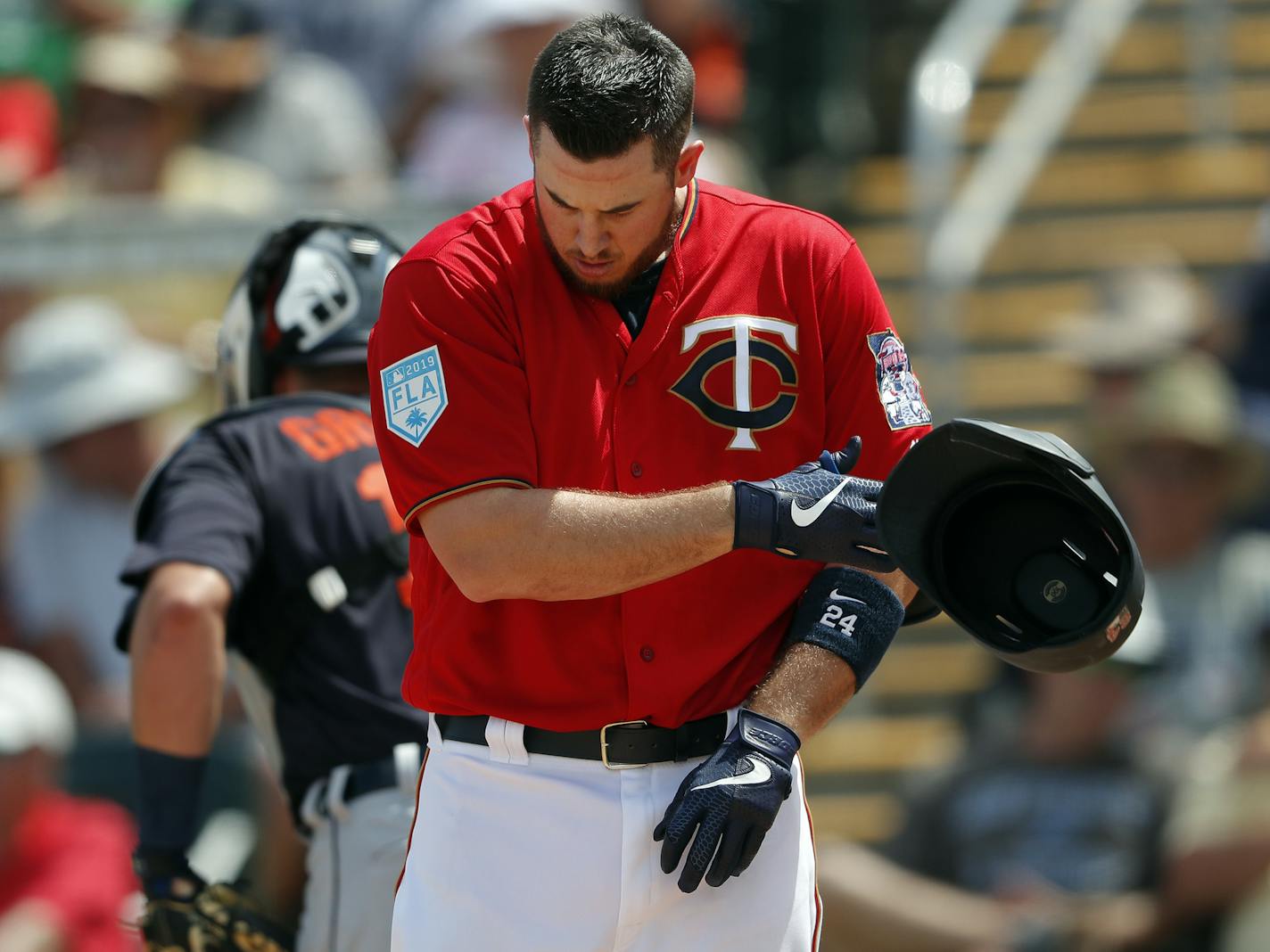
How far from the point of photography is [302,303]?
442 cm

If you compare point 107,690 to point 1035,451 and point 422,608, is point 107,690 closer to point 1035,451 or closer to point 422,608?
point 422,608

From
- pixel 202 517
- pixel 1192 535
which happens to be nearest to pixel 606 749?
pixel 202 517

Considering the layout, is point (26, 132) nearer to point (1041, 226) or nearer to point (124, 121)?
point (124, 121)

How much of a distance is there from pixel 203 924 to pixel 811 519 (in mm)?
1605

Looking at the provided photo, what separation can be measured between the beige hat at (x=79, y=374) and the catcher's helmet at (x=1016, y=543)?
185 inches

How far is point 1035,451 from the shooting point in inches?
120

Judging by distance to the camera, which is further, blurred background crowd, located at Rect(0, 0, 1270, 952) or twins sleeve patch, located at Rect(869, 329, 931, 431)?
blurred background crowd, located at Rect(0, 0, 1270, 952)

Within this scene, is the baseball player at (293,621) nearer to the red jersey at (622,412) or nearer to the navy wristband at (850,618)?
the red jersey at (622,412)

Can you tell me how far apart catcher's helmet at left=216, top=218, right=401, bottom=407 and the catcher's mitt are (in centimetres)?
118

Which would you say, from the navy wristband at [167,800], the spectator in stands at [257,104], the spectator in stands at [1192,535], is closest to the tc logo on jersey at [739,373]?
the navy wristband at [167,800]

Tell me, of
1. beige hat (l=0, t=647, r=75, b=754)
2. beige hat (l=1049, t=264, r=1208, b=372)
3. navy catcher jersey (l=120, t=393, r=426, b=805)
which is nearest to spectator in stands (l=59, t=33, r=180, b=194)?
beige hat (l=0, t=647, r=75, b=754)

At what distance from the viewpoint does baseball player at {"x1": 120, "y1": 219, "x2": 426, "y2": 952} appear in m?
4.00

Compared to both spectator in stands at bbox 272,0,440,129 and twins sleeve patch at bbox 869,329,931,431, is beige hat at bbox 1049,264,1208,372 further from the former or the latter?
twins sleeve patch at bbox 869,329,931,431

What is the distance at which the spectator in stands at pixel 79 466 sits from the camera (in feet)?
23.7
